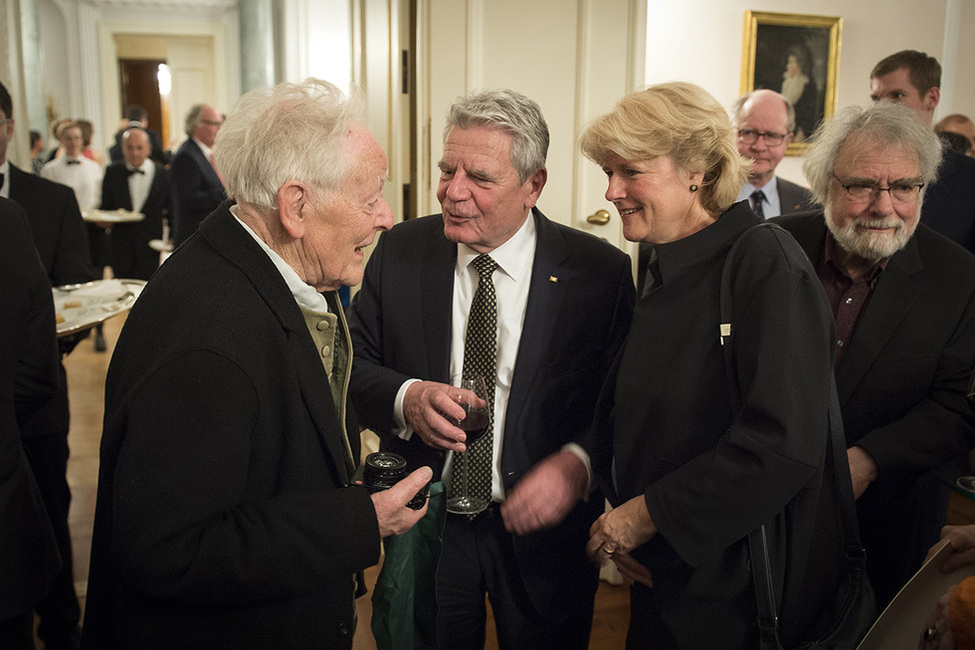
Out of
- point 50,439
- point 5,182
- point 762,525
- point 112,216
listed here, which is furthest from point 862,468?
point 112,216

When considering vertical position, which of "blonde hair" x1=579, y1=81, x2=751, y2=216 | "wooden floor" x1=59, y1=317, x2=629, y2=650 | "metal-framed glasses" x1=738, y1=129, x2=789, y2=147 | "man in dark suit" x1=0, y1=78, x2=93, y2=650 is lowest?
"wooden floor" x1=59, y1=317, x2=629, y2=650

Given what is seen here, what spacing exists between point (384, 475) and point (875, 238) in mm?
1342

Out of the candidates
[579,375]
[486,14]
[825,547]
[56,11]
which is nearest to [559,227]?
[579,375]

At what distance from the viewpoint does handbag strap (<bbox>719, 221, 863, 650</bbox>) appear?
4.67 ft

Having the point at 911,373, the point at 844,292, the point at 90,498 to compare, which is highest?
the point at 844,292

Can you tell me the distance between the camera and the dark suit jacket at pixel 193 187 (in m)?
6.07

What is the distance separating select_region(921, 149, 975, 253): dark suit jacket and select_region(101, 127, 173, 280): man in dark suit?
6.09 m

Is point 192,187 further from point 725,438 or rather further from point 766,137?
point 725,438

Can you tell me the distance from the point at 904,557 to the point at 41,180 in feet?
11.0

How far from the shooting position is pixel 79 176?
26.2 ft

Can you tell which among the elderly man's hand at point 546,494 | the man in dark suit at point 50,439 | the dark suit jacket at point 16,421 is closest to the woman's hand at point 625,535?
the elderly man's hand at point 546,494

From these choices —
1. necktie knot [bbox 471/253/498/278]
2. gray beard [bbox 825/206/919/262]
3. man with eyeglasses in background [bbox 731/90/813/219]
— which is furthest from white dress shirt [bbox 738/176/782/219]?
necktie knot [bbox 471/253/498/278]

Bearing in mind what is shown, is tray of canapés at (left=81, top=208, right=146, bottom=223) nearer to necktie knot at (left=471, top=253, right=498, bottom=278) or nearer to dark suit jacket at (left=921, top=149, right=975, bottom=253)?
necktie knot at (left=471, top=253, right=498, bottom=278)

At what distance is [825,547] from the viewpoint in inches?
59.2
